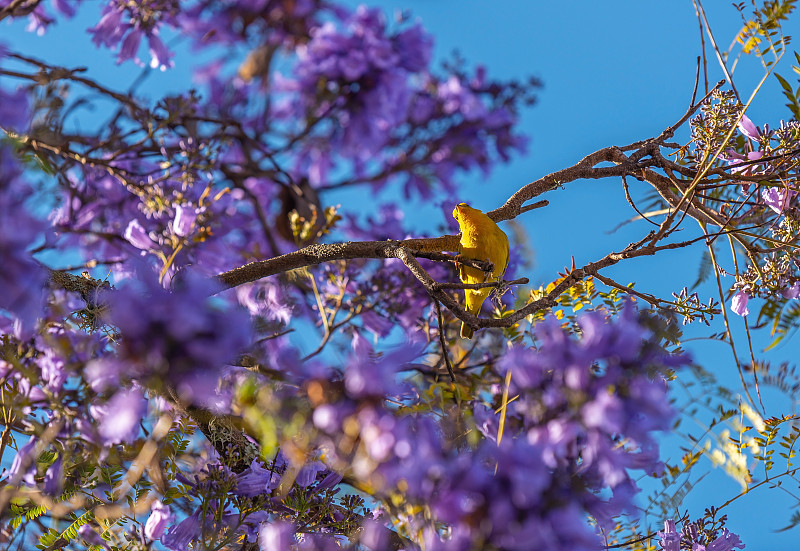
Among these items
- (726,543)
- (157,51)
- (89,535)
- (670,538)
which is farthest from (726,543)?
(157,51)

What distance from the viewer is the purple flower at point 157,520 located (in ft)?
2.33

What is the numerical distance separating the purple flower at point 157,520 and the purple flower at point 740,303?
2.96 feet

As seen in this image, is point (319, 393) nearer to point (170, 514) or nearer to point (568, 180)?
point (170, 514)

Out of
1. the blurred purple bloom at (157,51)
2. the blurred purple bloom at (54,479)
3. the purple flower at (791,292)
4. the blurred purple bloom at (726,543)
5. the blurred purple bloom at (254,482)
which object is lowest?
the blurred purple bloom at (54,479)

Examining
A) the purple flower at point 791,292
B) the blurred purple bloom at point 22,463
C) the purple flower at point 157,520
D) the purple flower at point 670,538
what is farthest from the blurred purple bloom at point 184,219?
the purple flower at point 791,292

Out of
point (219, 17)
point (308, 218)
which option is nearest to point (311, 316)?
point (308, 218)

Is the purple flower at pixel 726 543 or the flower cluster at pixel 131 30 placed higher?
the flower cluster at pixel 131 30

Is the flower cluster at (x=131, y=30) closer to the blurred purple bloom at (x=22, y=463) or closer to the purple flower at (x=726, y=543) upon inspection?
the blurred purple bloom at (x=22, y=463)

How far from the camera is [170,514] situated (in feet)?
2.38

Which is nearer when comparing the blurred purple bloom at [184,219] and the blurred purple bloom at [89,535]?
→ the blurred purple bloom at [89,535]

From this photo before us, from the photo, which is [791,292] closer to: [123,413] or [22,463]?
[123,413]

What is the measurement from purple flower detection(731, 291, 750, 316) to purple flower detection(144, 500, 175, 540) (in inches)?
35.5

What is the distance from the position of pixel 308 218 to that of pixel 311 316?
0.36 meters

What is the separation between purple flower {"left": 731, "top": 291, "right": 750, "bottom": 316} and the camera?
0.98 m
